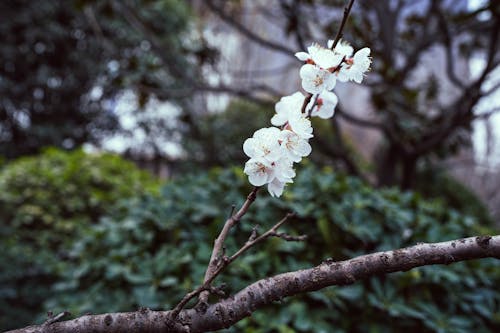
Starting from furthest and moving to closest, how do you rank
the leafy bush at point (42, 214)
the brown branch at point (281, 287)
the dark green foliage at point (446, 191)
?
the dark green foliage at point (446, 191)
the leafy bush at point (42, 214)
the brown branch at point (281, 287)

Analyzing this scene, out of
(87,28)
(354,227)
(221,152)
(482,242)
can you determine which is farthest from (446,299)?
(87,28)

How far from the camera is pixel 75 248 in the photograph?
200 cm

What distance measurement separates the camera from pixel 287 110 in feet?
2.48

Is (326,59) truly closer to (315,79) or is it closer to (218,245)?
(315,79)

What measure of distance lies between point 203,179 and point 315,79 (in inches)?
57.9

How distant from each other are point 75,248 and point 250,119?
3723 millimetres

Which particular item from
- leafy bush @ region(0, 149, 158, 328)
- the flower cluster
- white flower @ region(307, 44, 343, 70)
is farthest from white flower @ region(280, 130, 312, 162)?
leafy bush @ region(0, 149, 158, 328)

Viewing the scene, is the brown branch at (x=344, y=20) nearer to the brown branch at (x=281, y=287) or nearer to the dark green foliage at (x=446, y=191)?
the brown branch at (x=281, y=287)

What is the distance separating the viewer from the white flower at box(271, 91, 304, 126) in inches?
29.1

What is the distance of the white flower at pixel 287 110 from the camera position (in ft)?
2.43

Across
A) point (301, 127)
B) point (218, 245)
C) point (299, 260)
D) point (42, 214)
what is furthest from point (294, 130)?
point (42, 214)

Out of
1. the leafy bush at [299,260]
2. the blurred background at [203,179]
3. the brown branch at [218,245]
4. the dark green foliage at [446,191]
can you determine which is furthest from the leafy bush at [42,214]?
the dark green foliage at [446,191]

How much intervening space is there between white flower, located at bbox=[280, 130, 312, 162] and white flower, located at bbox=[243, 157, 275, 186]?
0.04 metres

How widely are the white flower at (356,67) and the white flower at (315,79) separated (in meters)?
0.02
